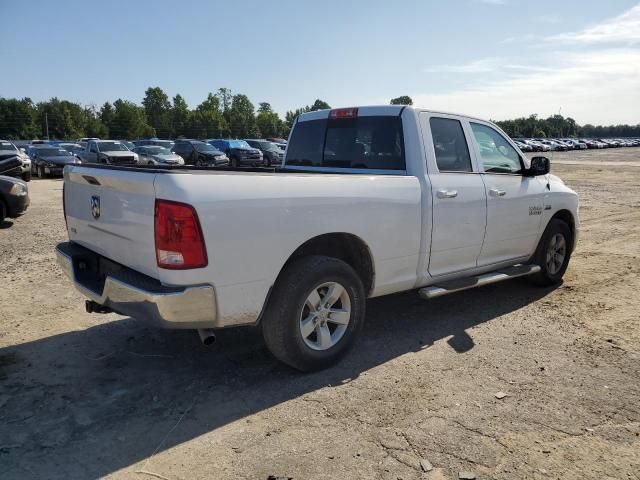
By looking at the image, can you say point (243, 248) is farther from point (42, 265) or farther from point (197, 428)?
point (42, 265)

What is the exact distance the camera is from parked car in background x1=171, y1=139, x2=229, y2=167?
29.3m

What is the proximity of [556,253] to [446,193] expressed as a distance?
8.19 ft

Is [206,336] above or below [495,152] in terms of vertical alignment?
below

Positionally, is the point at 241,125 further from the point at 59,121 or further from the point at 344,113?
the point at 344,113

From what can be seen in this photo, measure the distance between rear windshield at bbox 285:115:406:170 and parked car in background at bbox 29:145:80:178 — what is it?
21.4m

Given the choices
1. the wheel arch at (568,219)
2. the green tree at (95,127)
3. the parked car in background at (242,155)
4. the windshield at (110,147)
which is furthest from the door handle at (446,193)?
the green tree at (95,127)

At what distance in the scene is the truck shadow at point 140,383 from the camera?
2.91 m

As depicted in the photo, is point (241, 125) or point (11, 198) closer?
point (11, 198)

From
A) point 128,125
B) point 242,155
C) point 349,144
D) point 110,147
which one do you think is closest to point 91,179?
point 349,144

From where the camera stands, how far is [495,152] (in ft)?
17.6

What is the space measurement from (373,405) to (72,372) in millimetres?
2241

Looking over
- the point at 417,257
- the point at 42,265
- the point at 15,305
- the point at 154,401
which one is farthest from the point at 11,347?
the point at 417,257

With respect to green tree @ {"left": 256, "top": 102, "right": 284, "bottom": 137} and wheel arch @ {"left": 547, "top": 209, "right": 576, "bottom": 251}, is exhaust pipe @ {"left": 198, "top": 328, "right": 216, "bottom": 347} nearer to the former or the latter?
wheel arch @ {"left": 547, "top": 209, "right": 576, "bottom": 251}

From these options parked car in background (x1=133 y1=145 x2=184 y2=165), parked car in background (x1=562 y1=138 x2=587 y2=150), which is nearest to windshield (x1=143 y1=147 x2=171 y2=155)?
parked car in background (x1=133 y1=145 x2=184 y2=165)
